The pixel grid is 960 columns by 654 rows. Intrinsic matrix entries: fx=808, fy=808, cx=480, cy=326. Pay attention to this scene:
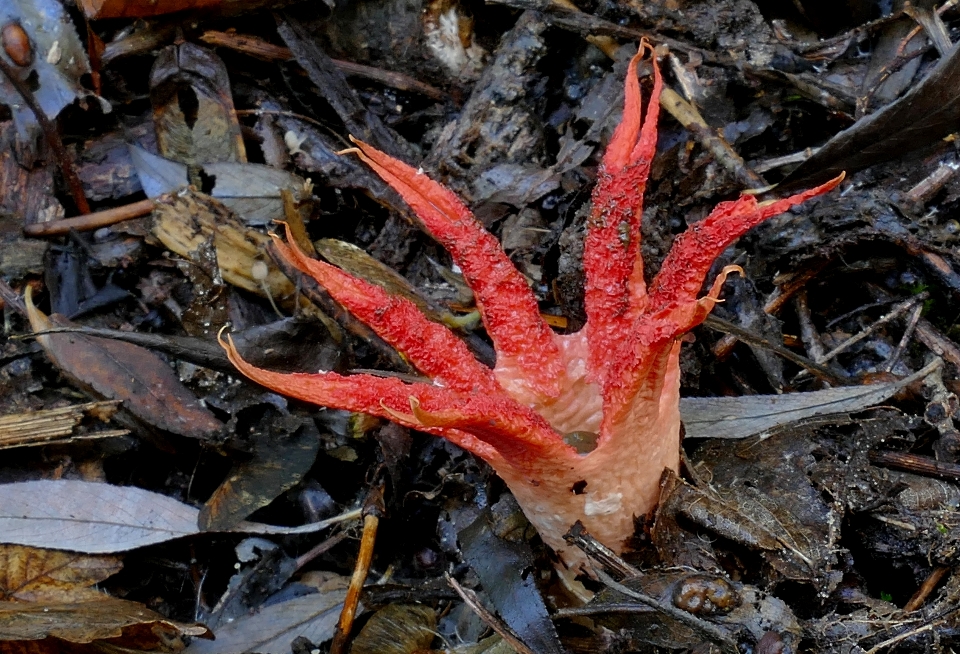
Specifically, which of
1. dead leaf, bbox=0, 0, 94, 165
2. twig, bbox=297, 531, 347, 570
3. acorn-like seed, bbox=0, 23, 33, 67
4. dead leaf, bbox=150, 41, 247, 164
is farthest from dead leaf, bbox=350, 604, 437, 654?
acorn-like seed, bbox=0, 23, 33, 67

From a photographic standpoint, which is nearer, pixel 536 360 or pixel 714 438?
pixel 536 360

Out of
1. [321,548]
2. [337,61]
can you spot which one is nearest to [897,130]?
[337,61]

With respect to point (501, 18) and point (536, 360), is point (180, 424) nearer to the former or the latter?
point (536, 360)

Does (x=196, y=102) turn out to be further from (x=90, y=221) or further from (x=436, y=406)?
(x=436, y=406)

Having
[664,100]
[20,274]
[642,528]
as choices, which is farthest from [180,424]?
[664,100]

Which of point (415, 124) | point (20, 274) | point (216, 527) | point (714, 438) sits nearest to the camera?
point (714, 438)

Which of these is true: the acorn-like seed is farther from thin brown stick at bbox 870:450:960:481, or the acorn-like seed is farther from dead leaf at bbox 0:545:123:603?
thin brown stick at bbox 870:450:960:481
